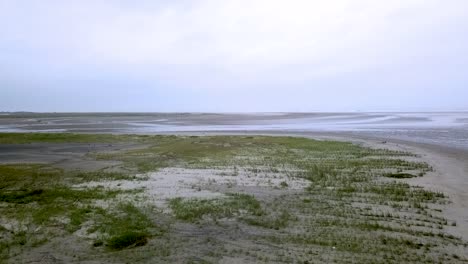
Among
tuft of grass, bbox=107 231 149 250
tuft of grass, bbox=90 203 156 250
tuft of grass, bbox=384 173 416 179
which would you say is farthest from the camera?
tuft of grass, bbox=384 173 416 179

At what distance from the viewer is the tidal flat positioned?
7707 millimetres

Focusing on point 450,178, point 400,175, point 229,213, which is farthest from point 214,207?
point 450,178

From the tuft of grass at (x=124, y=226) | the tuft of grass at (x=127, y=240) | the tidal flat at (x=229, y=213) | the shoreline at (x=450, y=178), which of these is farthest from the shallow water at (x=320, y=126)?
the tuft of grass at (x=127, y=240)

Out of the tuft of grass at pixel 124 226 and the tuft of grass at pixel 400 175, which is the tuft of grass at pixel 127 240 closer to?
the tuft of grass at pixel 124 226

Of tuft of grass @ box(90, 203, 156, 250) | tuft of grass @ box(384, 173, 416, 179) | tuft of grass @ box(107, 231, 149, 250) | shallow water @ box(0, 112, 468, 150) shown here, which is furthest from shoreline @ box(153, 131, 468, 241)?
tuft of grass @ box(90, 203, 156, 250)

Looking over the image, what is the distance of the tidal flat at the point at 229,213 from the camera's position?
771cm

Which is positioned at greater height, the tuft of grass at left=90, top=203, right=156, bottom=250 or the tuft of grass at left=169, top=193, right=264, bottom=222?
the tuft of grass at left=90, top=203, right=156, bottom=250

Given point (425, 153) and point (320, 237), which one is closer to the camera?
point (320, 237)

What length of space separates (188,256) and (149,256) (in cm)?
81

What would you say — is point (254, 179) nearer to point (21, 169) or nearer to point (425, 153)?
point (21, 169)

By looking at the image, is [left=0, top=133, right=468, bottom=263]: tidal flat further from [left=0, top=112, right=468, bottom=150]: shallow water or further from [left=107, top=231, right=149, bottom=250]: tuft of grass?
[left=0, top=112, right=468, bottom=150]: shallow water

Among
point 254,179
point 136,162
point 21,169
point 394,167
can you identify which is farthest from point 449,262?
point 21,169

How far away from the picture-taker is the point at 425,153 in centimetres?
2419

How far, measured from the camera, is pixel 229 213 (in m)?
10.7
